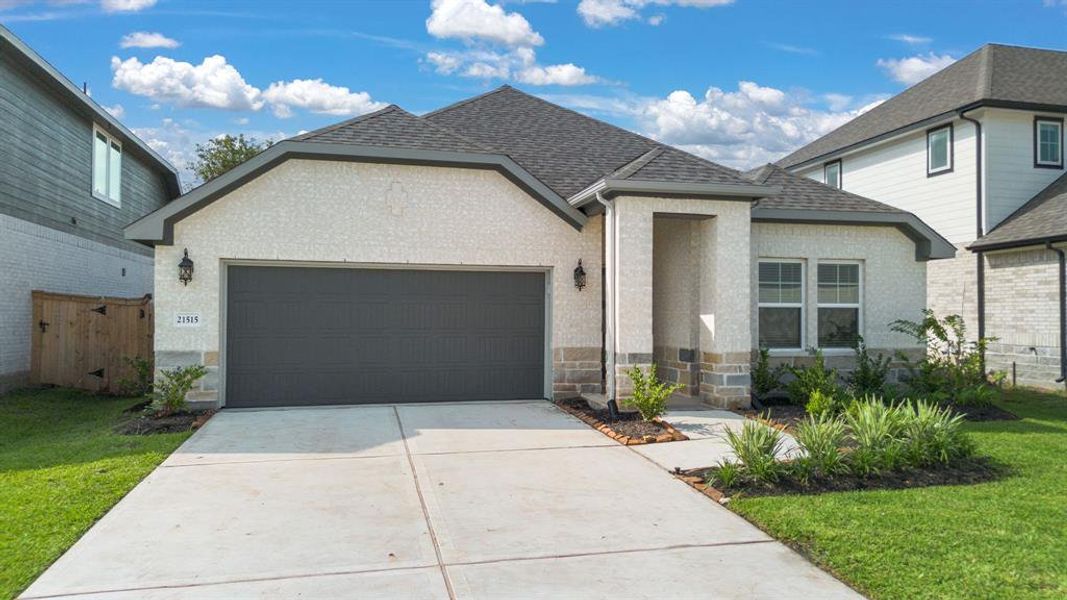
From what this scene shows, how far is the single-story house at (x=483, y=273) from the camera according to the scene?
10062mm

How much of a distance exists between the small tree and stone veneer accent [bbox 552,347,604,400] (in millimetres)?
26086

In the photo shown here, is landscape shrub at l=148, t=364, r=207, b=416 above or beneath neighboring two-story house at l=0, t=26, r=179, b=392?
beneath

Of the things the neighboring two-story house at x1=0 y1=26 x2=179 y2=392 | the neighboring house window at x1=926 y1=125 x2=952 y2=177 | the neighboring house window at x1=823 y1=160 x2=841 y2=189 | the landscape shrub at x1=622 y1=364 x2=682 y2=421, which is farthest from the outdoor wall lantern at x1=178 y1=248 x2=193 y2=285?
the neighboring house window at x1=823 y1=160 x2=841 y2=189

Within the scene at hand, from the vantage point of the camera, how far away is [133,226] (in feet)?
32.0

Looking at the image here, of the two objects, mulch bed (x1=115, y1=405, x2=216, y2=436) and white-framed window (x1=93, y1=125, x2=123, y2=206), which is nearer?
mulch bed (x1=115, y1=405, x2=216, y2=436)

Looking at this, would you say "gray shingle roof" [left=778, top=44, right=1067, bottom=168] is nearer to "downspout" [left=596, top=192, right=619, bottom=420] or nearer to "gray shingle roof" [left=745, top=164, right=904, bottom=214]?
"gray shingle roof" [left=745, top=164, right=904, bottom=214]

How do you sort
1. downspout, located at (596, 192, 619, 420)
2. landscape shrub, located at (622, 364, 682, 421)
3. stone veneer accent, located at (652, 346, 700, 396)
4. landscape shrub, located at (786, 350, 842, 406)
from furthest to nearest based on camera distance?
1. stone veneer accent, located at (652, 346, 700, 396)
2. landscape shrub, located at (786, 350, 842, 406)
3. downspout, located at (596, 192, 619, 420)
4. landscape shrub, located at (622, 364, 682, 421)

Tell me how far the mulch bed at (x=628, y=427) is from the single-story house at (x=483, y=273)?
0.47 m

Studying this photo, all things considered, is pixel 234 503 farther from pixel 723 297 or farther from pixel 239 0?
pixel 239 0

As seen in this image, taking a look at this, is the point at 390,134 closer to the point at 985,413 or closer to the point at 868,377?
the point at 868,377

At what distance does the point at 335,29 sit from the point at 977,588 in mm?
13070

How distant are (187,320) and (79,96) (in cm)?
707

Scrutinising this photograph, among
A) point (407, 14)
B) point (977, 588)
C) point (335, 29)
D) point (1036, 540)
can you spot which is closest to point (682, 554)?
point (977, 588)

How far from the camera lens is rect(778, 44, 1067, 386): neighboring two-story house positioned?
1459 centimetres
